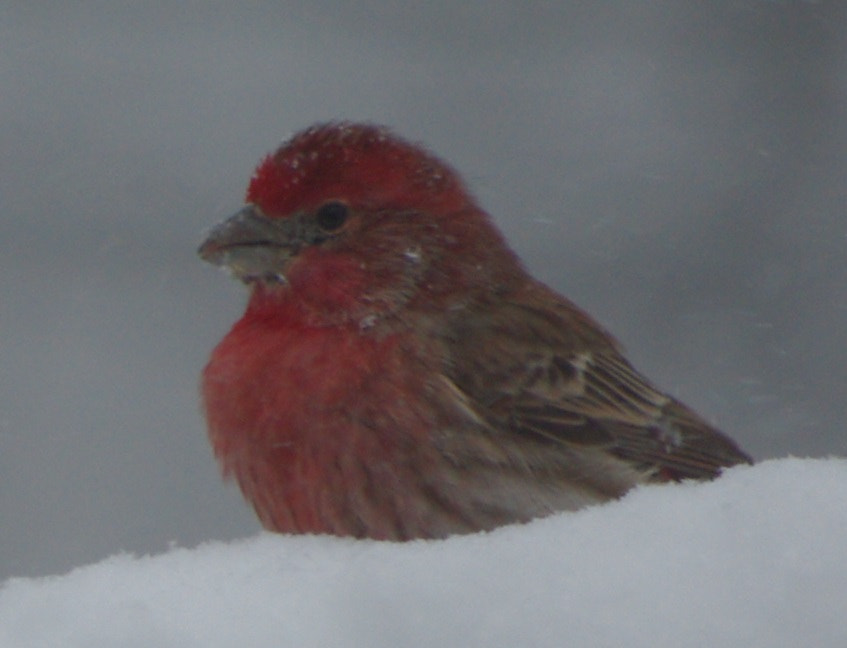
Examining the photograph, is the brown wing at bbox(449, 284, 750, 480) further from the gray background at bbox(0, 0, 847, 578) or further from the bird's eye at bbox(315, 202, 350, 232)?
the gray background at bbox(0, 0, 847, 578)

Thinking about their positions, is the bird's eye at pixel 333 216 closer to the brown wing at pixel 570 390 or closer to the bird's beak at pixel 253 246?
the bird's beak at pixel 253 246

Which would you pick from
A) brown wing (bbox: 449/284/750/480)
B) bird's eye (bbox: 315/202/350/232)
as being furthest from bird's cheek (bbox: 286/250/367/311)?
brown wing (bbox: 449/284/750/480)

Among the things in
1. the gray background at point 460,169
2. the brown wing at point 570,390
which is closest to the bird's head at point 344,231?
the brown wing at point 570,390

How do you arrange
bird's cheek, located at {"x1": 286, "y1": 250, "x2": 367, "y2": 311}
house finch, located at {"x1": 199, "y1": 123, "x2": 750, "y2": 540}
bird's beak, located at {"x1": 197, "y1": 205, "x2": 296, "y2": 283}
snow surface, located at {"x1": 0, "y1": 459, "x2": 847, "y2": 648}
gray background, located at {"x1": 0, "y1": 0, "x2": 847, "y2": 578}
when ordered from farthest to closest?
gray background, located at {"x1": 0, "y1": 0, "x2": 847, "y2": 578}, bird's beak, located at {"x1": 197, "y1": 205, "x2": 296, "y2": 283}, bird's cheek, located at {"x1": 286, "y1": 250, "x2": 367, "y2": 311}, house finch, located at {"x1": 199, "y1": 123, "x2": 750, "y2": 540}, snow surface, located at {"x1": 0, "y1": 459, "x2": 847, "y2": 648}

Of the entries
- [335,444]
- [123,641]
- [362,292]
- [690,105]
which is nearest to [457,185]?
[362,292]

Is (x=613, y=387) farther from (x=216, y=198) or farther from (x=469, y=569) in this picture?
(x=216, y=198)

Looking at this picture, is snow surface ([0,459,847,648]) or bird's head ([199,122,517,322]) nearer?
snow surface ([0,459,847,648])
